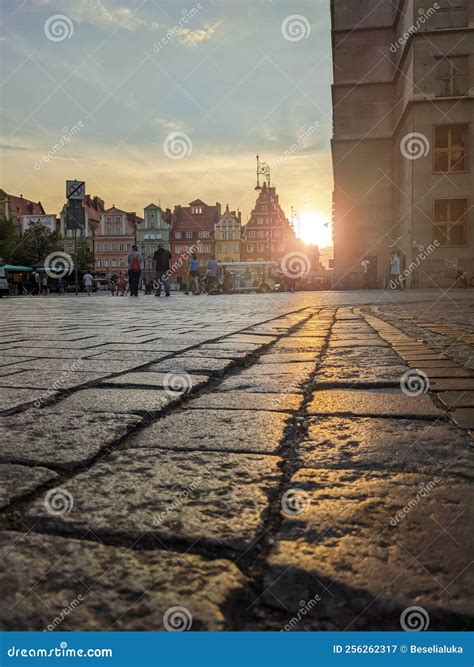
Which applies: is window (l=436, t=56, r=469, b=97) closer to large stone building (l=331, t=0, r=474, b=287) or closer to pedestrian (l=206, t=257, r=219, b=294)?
large stone building (l=331, t=0, r=474, b=287)

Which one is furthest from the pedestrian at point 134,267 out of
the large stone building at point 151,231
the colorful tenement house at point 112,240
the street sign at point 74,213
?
the colorful tenement house at point 112,240

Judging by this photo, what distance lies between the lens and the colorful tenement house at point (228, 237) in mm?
79781

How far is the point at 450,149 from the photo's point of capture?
25891mm

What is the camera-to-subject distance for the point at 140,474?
1.46 metres

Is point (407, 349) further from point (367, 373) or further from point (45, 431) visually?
point (45, 431)

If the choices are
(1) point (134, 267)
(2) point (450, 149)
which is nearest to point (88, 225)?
(2) point (450, 149)

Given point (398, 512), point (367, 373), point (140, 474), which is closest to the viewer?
point (398, 512)

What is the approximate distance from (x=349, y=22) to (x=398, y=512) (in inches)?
1386

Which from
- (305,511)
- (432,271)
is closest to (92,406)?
(305,511)
